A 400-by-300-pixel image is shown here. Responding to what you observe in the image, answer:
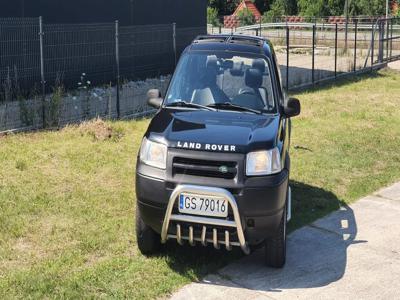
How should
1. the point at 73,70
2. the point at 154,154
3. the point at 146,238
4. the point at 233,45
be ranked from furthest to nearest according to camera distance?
1. the point at 73,70
2. the point at 233,45
3. the point at 146,238
4. the point at 154,154

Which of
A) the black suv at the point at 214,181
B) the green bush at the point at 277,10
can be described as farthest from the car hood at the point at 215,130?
the green bush at the point at 277,10

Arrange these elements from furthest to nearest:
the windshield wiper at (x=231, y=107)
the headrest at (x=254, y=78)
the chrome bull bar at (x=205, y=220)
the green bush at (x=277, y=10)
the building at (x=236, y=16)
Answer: the green bush at (x=277, y=10)
the building at (x=236, y=16)
the headrest at (x=254, y=78)
the windshield wiper at (x=231, y=107)
the chrome bull bar at (x=205, y=220)

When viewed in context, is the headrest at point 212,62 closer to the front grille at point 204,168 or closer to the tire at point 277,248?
the front grille at point 204,168

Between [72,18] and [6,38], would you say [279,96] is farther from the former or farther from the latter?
[72,18]

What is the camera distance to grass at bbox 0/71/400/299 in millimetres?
4965

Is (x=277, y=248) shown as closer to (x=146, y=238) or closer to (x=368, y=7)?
(x=146, y=238)

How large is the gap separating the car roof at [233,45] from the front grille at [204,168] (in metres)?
1.83

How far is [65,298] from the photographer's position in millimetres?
4594

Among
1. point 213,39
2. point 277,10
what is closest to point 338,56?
point 213,39

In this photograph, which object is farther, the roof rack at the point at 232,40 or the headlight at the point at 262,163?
the roof rack at the point at 232,40

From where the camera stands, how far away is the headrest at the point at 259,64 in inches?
238

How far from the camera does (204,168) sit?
4773 millimetres

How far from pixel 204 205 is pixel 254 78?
1830mm

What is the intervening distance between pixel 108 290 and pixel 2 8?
1107 centimetres
